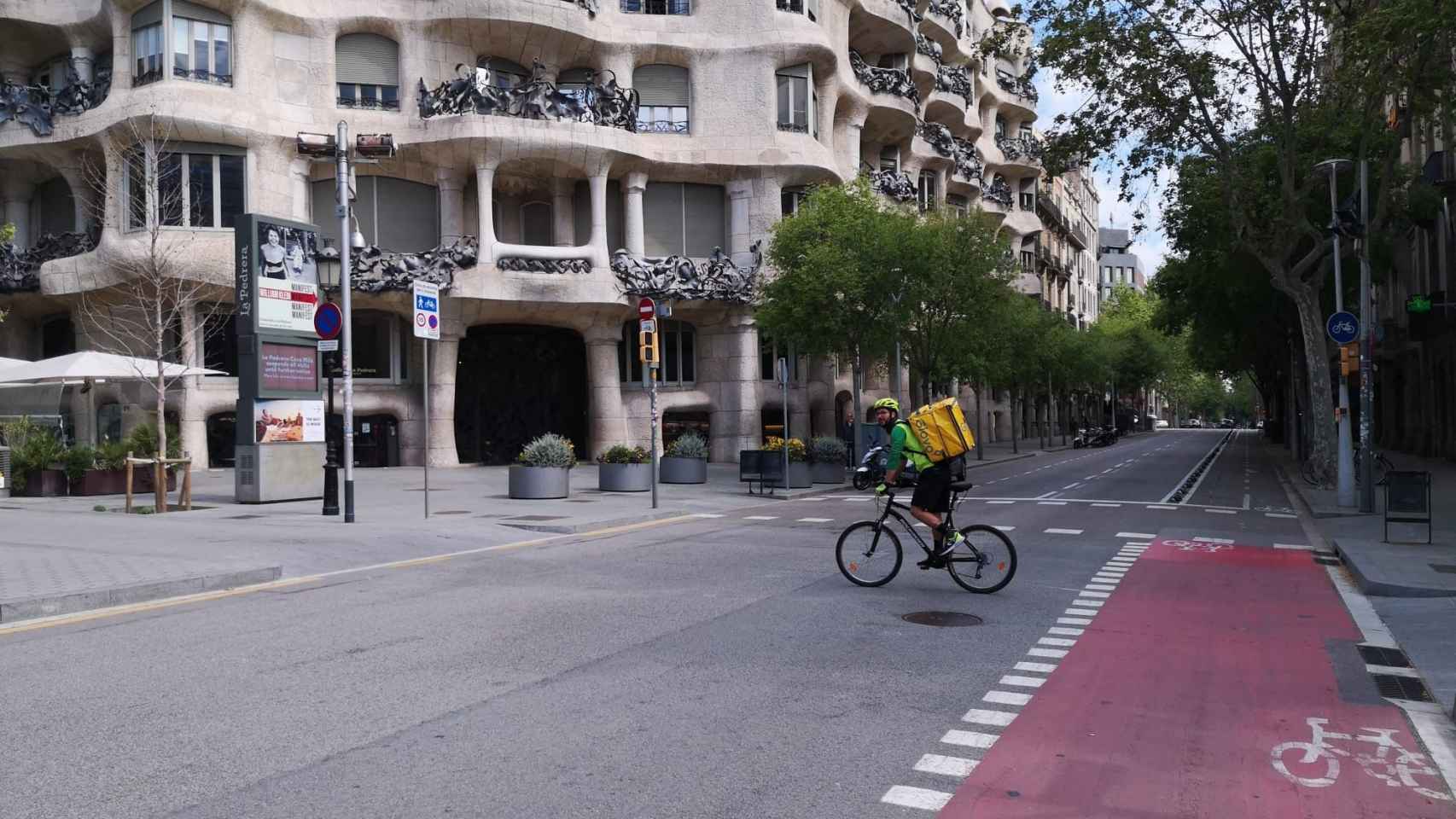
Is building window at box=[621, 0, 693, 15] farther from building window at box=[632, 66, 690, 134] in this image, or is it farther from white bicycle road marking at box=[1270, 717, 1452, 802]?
white bicycle road marking at box=[1270, 717, 1452, 802]

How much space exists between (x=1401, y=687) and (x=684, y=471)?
69.0 ft

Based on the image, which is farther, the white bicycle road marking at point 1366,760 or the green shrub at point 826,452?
the green shrub at point 826,452

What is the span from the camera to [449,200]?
34625 mm

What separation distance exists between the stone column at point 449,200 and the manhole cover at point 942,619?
28128 millimetres

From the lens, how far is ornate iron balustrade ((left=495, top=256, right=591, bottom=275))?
33.5 metres

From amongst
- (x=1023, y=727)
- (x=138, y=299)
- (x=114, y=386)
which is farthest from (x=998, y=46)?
(x=114, y=386)

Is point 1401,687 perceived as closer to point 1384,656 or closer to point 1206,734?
point 1384,656

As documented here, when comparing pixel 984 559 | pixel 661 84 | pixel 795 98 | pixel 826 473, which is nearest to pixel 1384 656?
pixel 984 559

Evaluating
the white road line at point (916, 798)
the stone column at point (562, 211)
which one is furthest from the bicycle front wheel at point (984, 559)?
the stone column at point (562, 211)

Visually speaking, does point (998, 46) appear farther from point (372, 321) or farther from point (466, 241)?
point (372, 321)

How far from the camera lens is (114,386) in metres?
32.6

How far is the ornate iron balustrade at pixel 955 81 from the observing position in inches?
2002

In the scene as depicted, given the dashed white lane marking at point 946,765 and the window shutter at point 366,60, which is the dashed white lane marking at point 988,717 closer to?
the dashed white lane marking at point 946,765

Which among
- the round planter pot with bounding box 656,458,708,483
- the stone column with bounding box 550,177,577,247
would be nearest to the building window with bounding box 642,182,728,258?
the stone column with bounding box 550,177,577,247
